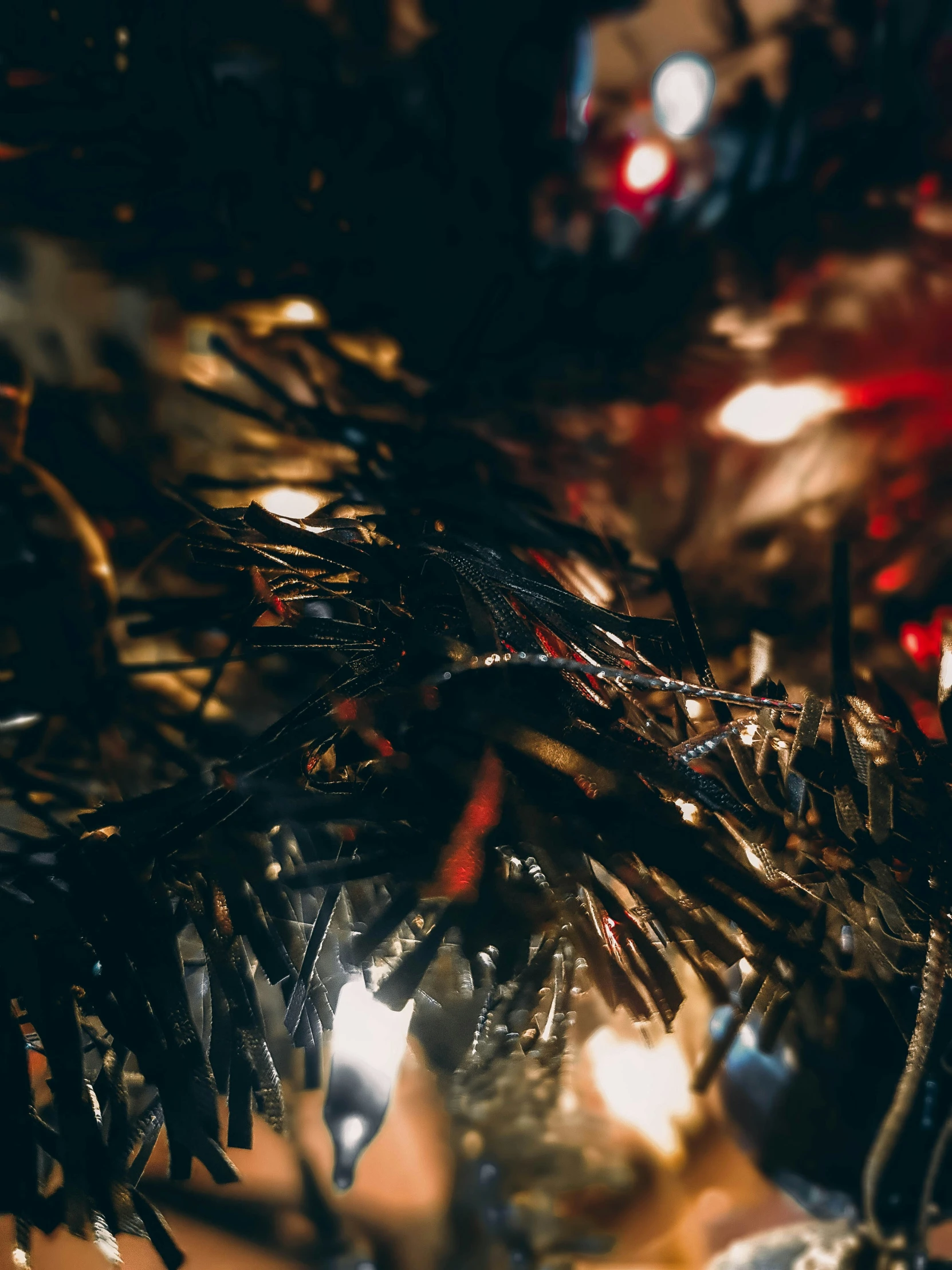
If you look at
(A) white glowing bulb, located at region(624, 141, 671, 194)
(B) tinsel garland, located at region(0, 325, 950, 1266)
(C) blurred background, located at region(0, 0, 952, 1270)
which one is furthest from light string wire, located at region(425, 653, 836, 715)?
(A) white glowing bulb, located at region(624, 141, 671, 194)

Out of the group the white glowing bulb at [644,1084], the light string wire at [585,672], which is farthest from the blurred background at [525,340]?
the light string wire at [585,672]

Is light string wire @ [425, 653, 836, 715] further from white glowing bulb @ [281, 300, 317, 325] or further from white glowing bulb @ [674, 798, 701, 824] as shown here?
white glowing bulb @ [281, 300, 317, 325]

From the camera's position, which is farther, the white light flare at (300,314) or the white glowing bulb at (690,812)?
the white light flare at (300,314)

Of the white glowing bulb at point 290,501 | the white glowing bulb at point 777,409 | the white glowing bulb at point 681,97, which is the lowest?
the white glowing bulb at point 290,501

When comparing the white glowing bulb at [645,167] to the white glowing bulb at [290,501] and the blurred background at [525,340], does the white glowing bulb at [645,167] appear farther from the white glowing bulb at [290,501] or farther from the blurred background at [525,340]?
the white glowing bulb at [290,501]

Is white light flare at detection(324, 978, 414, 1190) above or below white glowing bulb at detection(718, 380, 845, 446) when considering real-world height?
below

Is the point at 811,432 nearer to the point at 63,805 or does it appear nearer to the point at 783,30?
the point at 783,30

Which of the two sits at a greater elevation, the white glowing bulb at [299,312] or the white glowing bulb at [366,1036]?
the white glowing bulb at [299,312]
